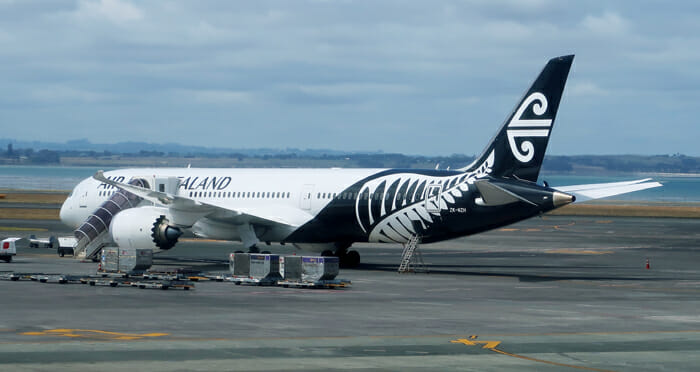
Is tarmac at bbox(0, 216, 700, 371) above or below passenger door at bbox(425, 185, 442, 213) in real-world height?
below

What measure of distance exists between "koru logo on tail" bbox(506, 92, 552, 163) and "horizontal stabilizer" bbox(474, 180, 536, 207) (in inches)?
85.0

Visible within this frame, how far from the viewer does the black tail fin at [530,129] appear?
4303 centimetres

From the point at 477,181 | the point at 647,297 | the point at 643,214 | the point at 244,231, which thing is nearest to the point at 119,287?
the point at 244,231

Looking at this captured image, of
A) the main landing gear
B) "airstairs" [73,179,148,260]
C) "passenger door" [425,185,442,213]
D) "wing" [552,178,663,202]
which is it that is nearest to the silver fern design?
"passenger door" [425,185,442,213]

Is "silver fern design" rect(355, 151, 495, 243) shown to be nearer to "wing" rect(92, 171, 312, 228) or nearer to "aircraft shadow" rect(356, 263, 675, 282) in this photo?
"aircraft shadow" rect(356, 263, 675, 282)

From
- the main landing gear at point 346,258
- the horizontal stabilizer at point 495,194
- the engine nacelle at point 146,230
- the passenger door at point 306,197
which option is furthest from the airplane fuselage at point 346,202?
the engine nacelle at point 146,230

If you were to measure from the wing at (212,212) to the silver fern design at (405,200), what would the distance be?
3491mm

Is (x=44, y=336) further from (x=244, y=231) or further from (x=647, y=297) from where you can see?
(x=244, y=231)

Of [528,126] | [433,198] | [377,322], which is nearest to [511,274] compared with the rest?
[433,198]

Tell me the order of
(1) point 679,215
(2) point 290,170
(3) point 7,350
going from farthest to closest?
(1) point 679,215 → (2) point 290,170 → (3) point 7,350

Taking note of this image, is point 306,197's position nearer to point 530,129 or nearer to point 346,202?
point 346,202

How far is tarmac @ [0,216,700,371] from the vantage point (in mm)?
21188

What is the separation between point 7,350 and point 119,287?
622 inches

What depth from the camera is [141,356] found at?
2117 centimetres
